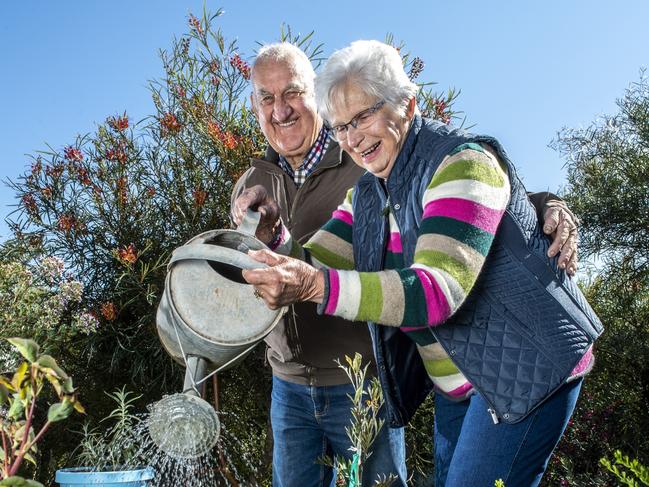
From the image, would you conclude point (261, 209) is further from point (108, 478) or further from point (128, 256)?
point (128, 256)

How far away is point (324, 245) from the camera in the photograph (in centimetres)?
206

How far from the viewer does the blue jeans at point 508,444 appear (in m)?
1.52

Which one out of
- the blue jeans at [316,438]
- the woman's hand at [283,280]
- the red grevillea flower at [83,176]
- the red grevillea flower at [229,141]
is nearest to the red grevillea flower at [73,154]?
the red grevillea flower at [83,176]

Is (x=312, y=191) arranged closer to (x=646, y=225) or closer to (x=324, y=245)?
(x=324, y=245)

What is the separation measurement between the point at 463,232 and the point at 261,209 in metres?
0.69

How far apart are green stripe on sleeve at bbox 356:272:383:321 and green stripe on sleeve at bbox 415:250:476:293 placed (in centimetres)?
11

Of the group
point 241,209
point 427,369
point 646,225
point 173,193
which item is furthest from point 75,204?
point 646,225

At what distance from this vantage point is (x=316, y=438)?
237 centimetres

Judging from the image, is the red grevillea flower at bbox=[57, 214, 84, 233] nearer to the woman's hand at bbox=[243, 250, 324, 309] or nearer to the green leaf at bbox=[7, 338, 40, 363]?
the woman's hand at bbox=[243, 250, 324, 309]

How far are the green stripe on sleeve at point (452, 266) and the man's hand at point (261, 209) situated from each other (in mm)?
632

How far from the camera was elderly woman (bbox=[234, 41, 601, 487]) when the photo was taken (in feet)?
4.75

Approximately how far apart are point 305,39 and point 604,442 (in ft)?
9.52

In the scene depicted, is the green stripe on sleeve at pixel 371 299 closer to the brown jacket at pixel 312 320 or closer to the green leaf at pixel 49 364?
the green leaf at pixel 49 364

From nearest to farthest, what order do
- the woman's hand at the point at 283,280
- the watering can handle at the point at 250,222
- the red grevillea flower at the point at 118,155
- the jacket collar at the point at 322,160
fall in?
1. the woman's hand at the point at 283,280
2. the watering can handle at the point at 250,222
3. the jacket collar at the point at 322,160
4. the red grevillea flower at the point at 118,155
